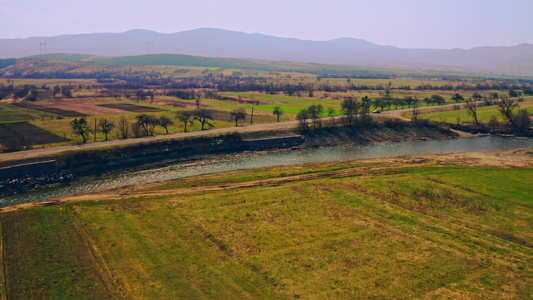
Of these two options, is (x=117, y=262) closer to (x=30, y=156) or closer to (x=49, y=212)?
(x=49, y=212)

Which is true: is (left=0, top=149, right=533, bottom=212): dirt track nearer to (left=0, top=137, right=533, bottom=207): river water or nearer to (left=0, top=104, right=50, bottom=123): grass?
(left=0, top=137, right=533, bottom=207): river water

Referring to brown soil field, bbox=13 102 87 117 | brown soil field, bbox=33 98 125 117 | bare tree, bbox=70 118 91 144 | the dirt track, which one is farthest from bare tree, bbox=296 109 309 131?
brown soil field, bbox=13 102 87 117

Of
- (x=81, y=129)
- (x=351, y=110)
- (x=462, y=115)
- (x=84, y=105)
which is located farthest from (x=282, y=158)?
(x=84, y=105)

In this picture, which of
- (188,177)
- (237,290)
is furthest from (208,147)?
(237,290)

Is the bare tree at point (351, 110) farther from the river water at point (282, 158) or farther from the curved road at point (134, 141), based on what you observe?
the river water at point (282, 158)

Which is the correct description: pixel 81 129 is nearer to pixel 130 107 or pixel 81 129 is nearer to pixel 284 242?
pixel 130 107

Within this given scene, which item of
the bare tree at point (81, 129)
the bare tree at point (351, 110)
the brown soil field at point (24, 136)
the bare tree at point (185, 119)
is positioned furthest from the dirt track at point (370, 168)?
the bare tree at point (185, 119)
